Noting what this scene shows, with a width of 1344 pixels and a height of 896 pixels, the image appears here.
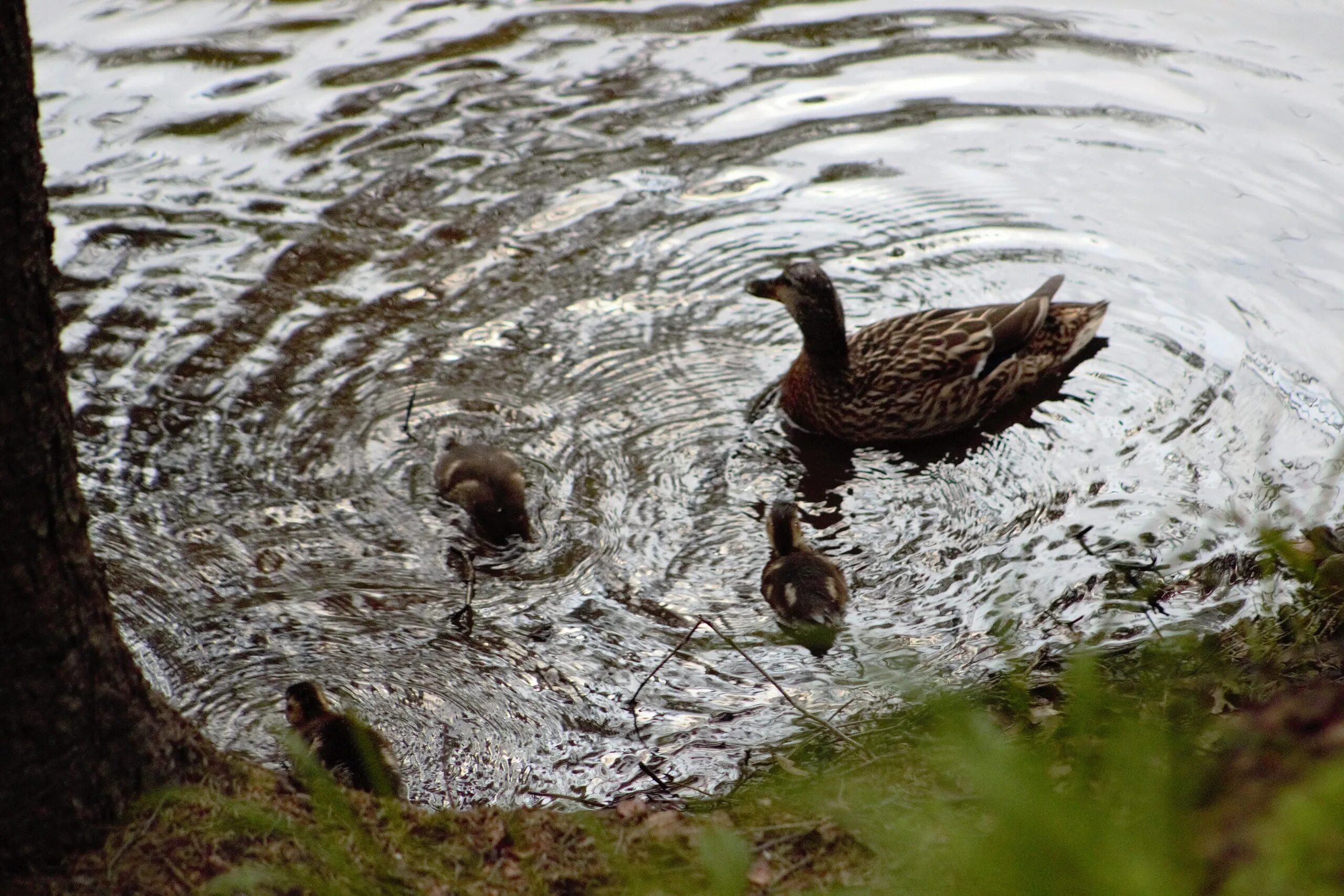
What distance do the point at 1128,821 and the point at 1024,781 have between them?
0.52 ft

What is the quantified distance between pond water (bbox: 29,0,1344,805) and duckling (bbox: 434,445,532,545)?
4.1 inches

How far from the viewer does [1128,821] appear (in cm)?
183

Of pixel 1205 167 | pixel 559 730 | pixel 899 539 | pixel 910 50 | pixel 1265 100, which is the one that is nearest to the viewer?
pixel 559 730

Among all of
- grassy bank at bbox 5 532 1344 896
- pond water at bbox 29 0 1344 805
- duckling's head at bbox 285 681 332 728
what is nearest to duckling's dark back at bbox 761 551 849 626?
pond water at bbox 29 0 1344 805

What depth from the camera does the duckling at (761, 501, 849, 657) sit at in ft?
14.4

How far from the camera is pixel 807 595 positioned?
4383 millimetres

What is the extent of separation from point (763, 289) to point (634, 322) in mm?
639

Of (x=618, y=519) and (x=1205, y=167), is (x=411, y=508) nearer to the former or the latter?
(x=618, y=519)

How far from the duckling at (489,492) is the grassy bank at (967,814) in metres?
1.58

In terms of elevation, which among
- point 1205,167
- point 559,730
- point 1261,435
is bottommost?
point 559,730

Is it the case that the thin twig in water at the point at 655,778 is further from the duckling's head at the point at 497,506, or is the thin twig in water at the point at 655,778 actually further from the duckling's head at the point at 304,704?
the duckling's head at the point at 497,506

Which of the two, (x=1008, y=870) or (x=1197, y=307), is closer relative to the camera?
(x=1008, y=870)

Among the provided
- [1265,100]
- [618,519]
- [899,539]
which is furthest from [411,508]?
[1265,100]

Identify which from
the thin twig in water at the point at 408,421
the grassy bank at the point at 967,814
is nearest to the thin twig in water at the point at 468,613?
the thin twig in water at the point at 408,421
